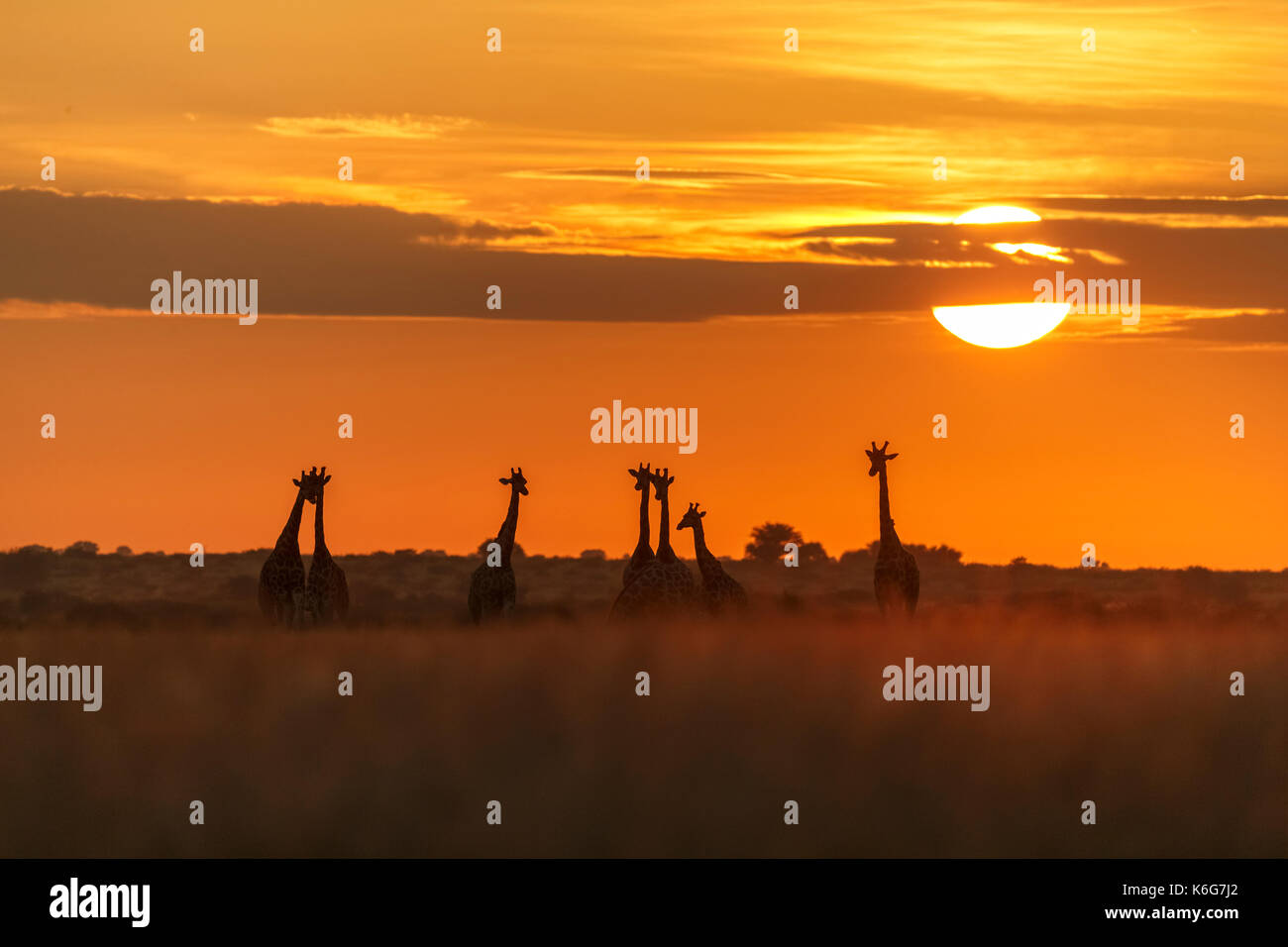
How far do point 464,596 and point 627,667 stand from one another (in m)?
27.5

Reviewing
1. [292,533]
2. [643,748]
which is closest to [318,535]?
[292,533]

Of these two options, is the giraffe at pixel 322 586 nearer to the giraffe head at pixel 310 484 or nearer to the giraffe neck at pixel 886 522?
the giraffe head at pixel 310 484

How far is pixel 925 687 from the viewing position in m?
21.0

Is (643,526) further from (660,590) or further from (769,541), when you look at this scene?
(769,541)

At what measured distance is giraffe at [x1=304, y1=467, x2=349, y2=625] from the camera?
2797 centimetres

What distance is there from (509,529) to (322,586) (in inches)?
116

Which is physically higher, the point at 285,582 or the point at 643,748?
the point at 285,582

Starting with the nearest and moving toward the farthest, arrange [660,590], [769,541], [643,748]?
[643,748], [660,590], [769,541]

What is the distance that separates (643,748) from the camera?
18.2 m

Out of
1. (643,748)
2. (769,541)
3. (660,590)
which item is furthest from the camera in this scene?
(769,541)

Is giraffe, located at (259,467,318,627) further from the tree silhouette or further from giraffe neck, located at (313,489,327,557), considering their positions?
the tree silhouette

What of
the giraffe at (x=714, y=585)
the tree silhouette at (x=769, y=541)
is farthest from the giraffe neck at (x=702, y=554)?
the tree silhouette at (x=769, y=541)
